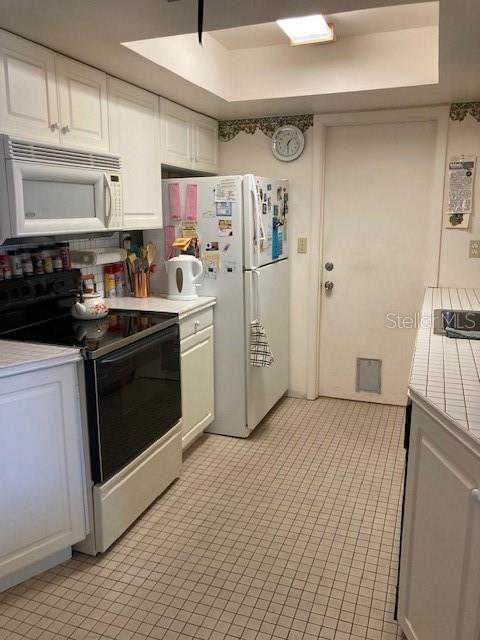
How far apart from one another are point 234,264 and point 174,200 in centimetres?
54

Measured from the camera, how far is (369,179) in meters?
3.68

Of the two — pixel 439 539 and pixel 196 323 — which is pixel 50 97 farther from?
pixel 439 539

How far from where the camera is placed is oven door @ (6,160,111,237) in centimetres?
196

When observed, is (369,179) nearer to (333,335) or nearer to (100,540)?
(333,335)

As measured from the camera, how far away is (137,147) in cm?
278

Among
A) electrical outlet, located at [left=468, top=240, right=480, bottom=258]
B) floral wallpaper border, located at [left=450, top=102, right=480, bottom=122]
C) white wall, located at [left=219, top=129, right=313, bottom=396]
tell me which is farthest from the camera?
white wall, located at [left=219, top=129, right=313, bottom=396]

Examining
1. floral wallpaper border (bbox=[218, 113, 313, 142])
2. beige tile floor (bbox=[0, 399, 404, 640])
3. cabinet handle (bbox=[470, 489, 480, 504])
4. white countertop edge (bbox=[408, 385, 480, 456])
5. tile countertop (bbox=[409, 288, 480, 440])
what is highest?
floral wallpaper border (bbox=[218, 113, 313, 142])

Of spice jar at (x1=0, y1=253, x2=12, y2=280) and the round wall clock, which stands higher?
the round wall clock

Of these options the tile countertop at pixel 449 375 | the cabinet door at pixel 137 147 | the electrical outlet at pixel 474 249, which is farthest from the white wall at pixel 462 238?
the cabinet door at pixel 137 147

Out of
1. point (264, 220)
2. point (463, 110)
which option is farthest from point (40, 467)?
point (463, 110)

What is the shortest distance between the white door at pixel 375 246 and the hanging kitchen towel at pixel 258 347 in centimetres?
91

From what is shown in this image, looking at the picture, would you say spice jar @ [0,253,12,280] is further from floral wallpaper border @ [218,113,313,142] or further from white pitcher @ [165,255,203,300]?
floral wallpaper border @ [218,113,313,142]

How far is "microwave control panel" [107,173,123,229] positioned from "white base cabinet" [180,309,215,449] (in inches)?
24.7

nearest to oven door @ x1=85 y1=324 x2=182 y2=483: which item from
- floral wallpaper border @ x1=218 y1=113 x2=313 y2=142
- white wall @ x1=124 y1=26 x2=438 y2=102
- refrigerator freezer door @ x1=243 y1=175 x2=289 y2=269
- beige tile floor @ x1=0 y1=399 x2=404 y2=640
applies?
beige tile floor @ x1=0 y1=399 x2=404 y2=640
